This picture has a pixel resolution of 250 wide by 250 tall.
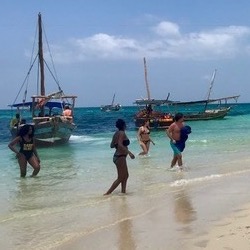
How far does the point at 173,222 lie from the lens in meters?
6.67

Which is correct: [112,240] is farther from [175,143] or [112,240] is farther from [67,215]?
[175,143]

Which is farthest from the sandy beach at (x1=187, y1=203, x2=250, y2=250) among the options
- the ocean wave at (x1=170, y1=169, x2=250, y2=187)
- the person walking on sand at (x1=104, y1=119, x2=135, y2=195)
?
the ocean wave at (x1=170, y1=169, x2=250, y2=187)

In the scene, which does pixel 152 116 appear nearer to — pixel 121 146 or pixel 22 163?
pixel 22 163

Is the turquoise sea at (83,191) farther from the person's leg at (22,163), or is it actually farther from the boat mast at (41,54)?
the boat mast at (41,54)

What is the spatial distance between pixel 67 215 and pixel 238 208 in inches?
105

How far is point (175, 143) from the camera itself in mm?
12547

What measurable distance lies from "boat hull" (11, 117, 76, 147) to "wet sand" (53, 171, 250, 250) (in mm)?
15056

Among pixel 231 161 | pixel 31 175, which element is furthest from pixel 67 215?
pixel 231 161

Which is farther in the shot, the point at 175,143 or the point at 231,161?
the point at 231,161

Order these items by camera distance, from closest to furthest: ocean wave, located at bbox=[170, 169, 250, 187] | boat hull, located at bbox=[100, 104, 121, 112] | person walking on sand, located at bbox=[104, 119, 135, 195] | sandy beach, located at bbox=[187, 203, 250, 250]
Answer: sandy beach, located at bbox=[187, 203, 250, 250] < person walking on sand, located at bbox=[104, 119, 135, 195] < ocean wave, located at bbox=[170, 169, 250, 187] < boat hull, located at bbox=[100, 104, 121, 112]

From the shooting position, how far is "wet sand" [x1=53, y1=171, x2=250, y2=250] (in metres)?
5.61

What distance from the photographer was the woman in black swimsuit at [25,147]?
1144 cm

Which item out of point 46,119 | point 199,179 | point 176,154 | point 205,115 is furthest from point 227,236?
point 205,115

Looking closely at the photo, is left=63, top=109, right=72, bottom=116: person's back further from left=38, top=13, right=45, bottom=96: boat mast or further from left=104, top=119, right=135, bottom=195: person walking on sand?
left=104, top=119, right=135, bottom=195: person walking on sand
